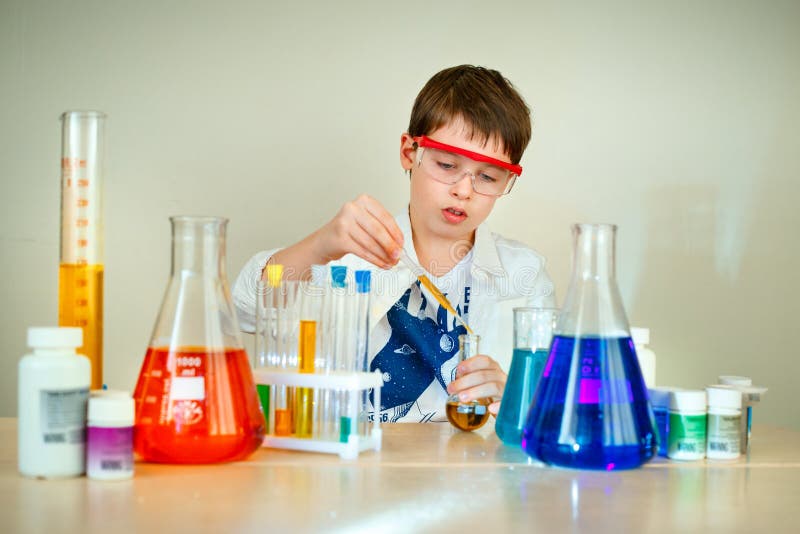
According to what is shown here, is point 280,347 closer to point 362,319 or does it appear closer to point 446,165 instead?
point 362,319

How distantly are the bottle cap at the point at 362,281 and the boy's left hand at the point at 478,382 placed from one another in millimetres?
245

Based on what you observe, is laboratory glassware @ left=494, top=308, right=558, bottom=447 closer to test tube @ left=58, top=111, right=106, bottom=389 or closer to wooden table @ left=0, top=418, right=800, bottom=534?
wooden table @ left=0, top=418, right=800, bottom=534

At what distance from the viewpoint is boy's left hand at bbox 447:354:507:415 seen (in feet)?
3.90

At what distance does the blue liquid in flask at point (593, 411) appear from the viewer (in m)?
0.89

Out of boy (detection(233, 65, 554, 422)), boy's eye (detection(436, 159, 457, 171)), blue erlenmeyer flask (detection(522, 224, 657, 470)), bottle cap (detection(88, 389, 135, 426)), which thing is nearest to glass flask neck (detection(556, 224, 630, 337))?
blue erlenmeyer flask (detection(522, 224, 657, 470))

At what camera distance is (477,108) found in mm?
1780

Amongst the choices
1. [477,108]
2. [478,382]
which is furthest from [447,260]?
[478,382]

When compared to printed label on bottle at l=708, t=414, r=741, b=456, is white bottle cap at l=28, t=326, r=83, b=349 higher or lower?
higher

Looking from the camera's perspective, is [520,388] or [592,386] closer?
[592,386]

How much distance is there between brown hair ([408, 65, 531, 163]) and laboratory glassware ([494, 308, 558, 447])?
2.63ft

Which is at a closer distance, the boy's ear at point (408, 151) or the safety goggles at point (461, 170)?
the safety goggles at point (461, 170)

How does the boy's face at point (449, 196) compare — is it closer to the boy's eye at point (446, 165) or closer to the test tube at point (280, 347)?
the boy's eye at point (446, 165)

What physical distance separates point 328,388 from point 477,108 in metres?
0.98

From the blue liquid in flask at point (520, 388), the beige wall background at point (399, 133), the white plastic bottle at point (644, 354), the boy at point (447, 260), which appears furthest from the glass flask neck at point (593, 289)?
the beige wall background at point (399, 133)
